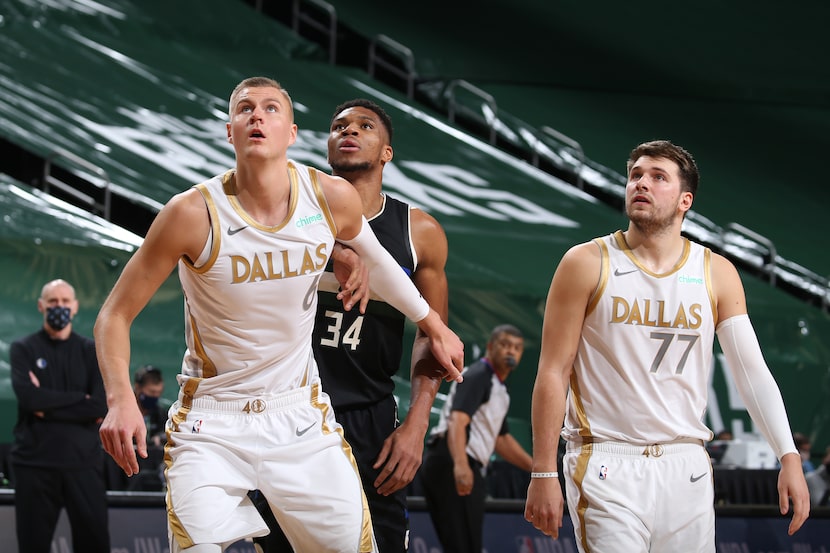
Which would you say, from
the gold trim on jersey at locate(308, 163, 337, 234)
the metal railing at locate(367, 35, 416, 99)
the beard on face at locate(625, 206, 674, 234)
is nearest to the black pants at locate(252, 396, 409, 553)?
the gold trim on jersey at locate(308, 163, 337, 234)

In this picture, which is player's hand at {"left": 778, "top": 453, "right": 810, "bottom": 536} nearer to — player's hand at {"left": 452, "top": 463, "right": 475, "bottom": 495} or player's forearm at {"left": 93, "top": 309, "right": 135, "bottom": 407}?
player's forearm at {"left": 93, "top": 309, "right": 135, "bottom": 407}

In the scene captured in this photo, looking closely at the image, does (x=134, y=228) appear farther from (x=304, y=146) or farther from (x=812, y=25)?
(x=812, y=25)

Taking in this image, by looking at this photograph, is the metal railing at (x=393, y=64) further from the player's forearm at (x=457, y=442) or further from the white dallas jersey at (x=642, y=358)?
the white dallas jersey at (x=642, y=358)

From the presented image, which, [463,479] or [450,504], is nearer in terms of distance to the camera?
[463,479]

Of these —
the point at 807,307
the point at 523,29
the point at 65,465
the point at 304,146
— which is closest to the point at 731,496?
the point at 807,307

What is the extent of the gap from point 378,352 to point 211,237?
119cm

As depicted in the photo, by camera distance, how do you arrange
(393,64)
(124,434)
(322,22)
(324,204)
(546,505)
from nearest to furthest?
(124,434), (324,204), (546,505), (393,64), (322,22)

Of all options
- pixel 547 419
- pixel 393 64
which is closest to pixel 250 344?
pixel 547 419

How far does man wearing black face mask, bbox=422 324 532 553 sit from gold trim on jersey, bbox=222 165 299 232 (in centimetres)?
420

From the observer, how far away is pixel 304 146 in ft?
46.5

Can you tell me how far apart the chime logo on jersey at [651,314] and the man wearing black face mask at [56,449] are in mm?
4373

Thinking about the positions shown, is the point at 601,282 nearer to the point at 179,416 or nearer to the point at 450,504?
the point at 179,416

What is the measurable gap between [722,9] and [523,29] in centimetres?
314

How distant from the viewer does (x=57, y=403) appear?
791 centimetres
